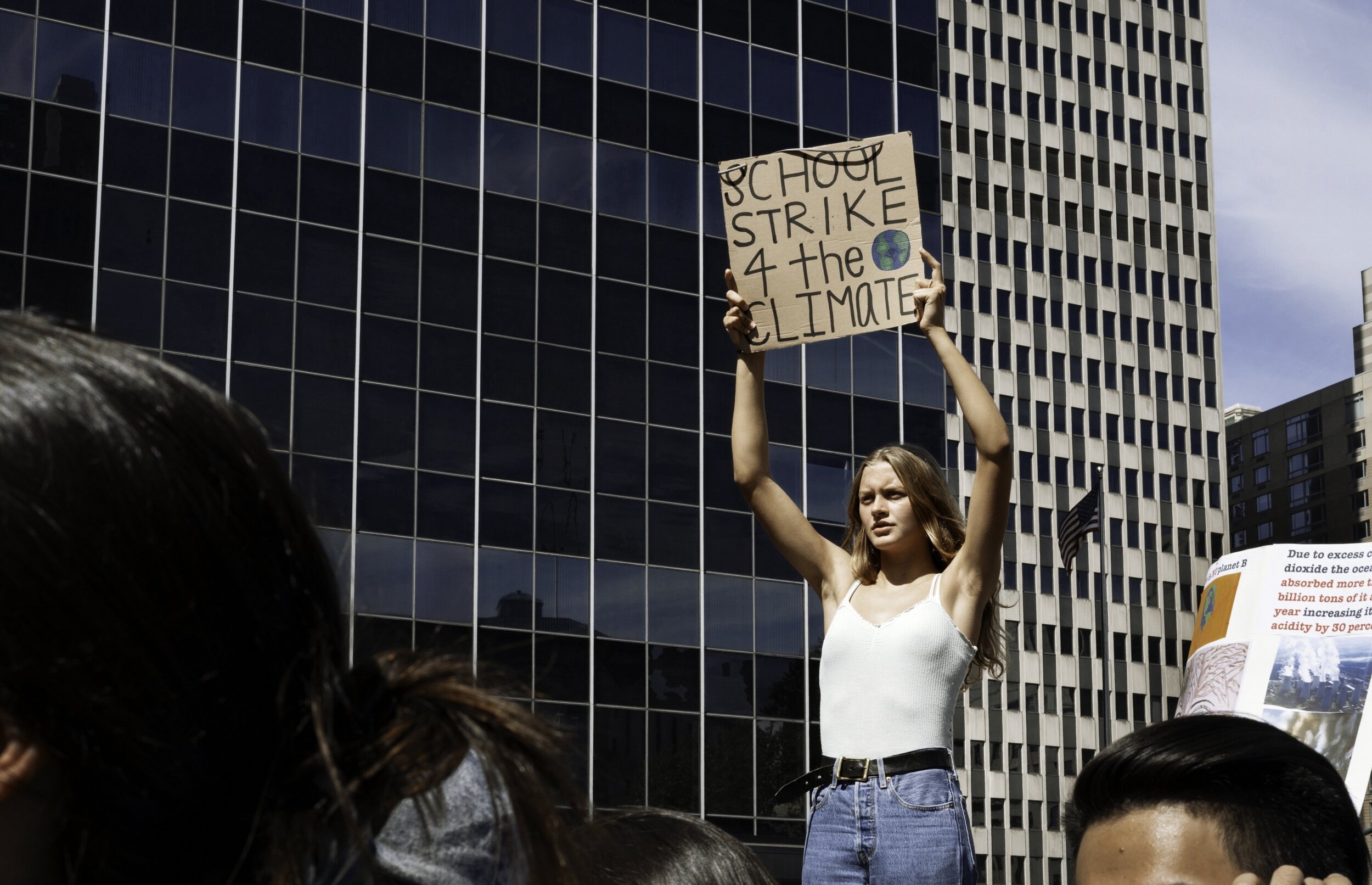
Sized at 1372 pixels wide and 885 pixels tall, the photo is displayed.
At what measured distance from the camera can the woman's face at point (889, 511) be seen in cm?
420

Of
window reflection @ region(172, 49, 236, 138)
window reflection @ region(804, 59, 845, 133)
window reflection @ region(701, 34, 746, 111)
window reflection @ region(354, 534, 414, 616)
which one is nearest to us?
window reflection @ region(354, 534, 414, 616)

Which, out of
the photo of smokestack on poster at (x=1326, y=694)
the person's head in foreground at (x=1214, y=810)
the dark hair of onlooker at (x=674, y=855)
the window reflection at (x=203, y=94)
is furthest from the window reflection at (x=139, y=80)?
the person's head in foreground at (x=1214, y=810)

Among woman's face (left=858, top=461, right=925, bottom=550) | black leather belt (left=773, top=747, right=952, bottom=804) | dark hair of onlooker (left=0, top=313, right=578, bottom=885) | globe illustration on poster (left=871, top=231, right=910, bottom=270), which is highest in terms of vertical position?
globe illustration on poster (left=871, top=231, right=910, bottom=270)

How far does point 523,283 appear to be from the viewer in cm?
2647

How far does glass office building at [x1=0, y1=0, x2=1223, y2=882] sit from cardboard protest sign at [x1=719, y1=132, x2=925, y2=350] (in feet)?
50.7

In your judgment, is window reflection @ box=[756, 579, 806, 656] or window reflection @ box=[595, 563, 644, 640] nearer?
window reflection @ box=[595, 563, 644, 640]

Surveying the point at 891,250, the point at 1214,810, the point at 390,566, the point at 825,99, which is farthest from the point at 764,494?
the point at 825,99

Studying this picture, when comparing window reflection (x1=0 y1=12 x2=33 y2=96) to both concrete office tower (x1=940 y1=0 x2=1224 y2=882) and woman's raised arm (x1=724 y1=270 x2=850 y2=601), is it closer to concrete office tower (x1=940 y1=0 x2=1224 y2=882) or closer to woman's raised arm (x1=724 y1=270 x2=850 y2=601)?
woman's raised arm (x1=724 y1=270 x2=850 y2=601)

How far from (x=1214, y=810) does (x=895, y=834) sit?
165cm

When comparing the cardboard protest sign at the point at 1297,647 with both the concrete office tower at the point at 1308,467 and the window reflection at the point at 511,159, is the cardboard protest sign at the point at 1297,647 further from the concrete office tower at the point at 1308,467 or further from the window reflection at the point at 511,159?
the concrete office tower at the point at 1308,467

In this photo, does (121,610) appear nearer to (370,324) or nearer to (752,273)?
(752,273)

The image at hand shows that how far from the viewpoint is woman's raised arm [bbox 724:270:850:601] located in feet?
14.4

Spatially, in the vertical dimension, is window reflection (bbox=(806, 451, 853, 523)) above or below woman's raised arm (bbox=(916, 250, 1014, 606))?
above

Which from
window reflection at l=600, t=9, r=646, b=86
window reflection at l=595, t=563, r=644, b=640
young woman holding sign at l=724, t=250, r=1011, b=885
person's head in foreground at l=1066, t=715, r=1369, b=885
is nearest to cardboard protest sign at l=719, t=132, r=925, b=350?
young woman holding sign at l=724, t=250, r=1011, b=885
